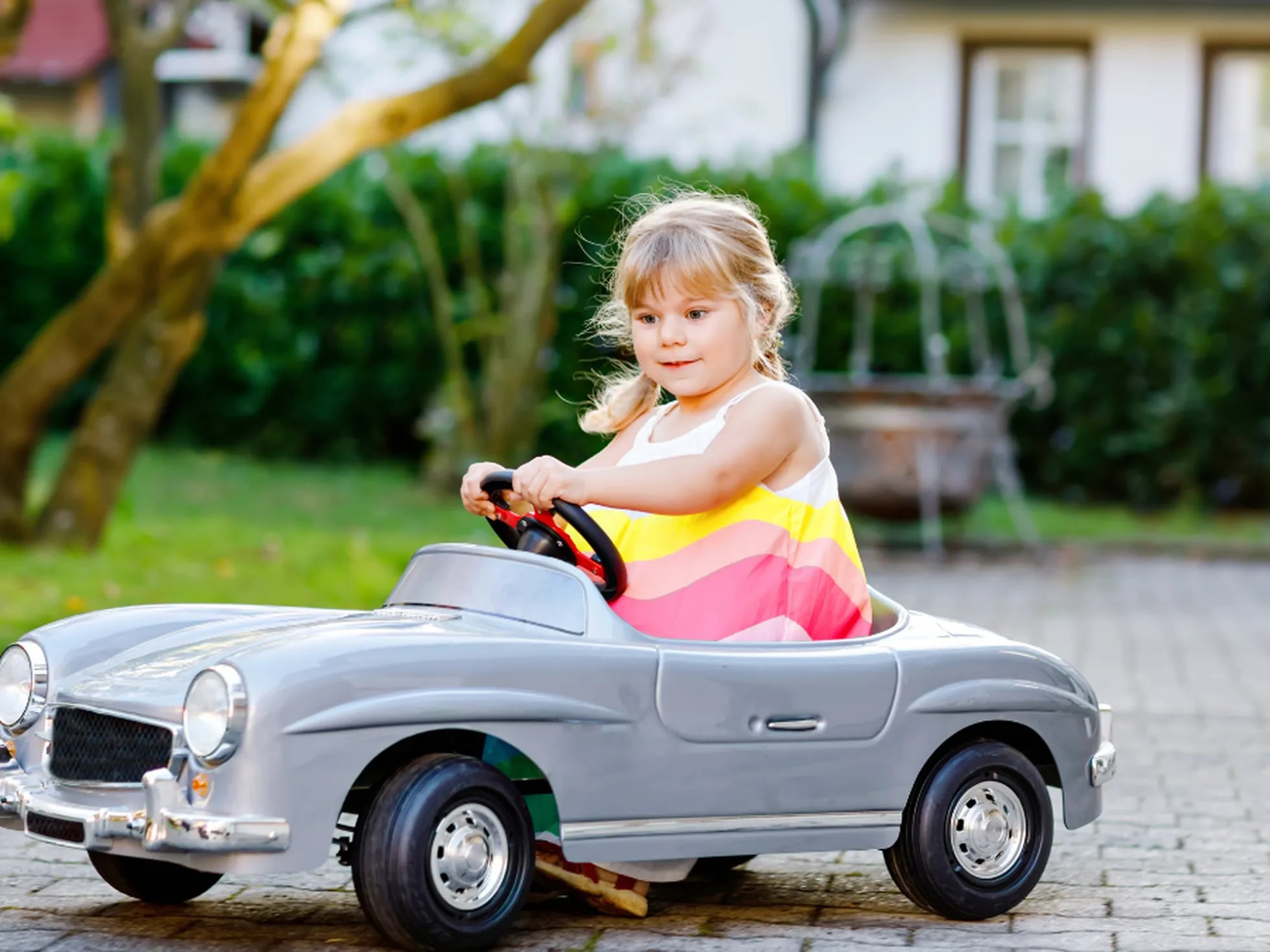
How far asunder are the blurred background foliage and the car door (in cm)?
1017

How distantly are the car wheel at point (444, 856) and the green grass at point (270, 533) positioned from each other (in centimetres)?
369

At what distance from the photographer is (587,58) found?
13.7 m

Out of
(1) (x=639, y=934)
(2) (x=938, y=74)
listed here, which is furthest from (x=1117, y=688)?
(2) (x=938, y=74)

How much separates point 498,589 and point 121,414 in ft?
18.6

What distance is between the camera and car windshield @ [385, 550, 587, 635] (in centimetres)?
396

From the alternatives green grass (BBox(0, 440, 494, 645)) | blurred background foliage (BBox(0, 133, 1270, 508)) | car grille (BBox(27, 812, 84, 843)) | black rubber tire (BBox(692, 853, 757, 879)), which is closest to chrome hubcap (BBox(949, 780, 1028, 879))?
black rubber tire (BBox(692, 853, 757, 879))

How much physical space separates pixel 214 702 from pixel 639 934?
105cm

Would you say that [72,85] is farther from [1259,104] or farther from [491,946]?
[491,946]

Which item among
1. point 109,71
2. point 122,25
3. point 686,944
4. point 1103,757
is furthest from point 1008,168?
point 686,944

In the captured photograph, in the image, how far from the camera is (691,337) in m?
4.36

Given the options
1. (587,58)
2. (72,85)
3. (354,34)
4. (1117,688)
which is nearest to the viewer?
(1117,688)

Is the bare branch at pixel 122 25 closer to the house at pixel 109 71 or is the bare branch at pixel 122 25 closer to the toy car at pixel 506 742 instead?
the toy car at pixel 506 742

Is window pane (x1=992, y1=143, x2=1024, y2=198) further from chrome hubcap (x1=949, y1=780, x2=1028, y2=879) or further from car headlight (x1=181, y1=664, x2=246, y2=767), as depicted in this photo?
car headlight (x1=181, y1=664, x2=246, y2=767)

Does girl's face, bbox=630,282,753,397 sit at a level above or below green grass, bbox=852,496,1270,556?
above
